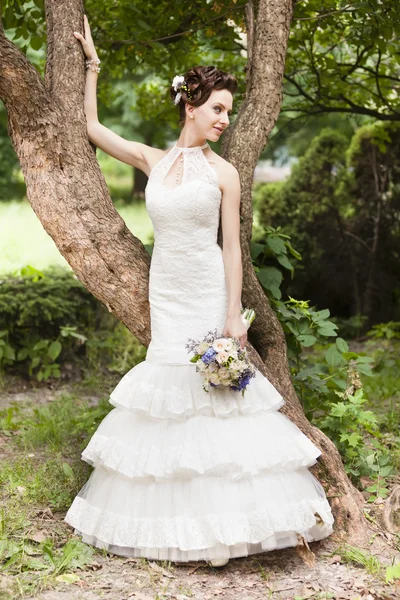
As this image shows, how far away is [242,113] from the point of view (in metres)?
4.02


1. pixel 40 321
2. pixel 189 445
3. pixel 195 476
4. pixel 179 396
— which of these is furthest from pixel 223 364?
pixel 40 321

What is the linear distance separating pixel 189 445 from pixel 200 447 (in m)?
0.05

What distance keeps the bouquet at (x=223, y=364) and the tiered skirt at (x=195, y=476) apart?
6.6 inches

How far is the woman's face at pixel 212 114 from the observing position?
11.3 feet

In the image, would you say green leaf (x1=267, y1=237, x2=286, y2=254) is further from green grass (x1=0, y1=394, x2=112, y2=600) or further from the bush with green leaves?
the bush with green leaves

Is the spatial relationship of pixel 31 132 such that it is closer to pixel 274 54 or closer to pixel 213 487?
pixel 274 54

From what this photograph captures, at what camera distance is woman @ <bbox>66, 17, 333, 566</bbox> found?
3.22 meters

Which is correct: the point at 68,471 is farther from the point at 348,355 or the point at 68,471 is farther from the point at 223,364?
the point at 348,355

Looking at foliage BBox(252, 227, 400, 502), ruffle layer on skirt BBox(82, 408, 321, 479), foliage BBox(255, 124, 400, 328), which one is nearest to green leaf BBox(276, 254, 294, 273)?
foliage BBox(252, 227, 400, 502)

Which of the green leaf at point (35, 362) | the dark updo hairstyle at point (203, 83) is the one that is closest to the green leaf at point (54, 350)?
the green leaf at point (35, 362)

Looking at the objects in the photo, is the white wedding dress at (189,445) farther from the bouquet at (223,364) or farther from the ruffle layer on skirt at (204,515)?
the bouquet at (223,364)

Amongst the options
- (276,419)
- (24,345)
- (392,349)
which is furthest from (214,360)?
(392,349)

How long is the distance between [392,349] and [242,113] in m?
4.30

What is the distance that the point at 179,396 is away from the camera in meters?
3.33
